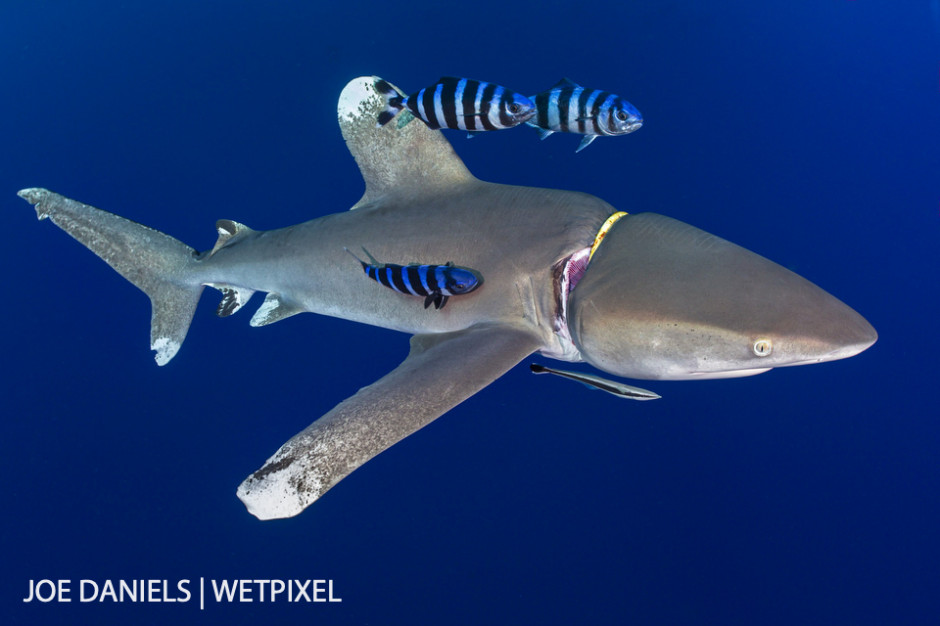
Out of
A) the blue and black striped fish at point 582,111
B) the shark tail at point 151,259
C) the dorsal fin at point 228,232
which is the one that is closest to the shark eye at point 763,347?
the blue and black striped fish at point 582,111

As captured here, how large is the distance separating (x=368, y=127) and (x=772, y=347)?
2534 mm

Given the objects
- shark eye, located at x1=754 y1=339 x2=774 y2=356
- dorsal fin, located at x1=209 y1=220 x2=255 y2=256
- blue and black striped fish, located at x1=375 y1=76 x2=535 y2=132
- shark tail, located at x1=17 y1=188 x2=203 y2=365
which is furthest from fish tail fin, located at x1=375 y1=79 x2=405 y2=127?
shark eye, located at x1=754 y1=339 x2=774 y2=356

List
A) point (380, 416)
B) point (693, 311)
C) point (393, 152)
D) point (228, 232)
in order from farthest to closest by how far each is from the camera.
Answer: point (228, 232) → point (393, 152) → point (693, 311) → point (380, 416)

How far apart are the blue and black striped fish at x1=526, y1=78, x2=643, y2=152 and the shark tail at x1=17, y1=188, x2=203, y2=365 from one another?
2.79 meters

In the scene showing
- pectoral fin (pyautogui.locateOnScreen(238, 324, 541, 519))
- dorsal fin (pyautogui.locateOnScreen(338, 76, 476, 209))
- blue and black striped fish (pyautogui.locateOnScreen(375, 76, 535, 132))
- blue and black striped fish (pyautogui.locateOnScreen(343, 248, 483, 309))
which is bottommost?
pectoral fin (pyautogui.locateOnScreen(238, 324, 541, 519))

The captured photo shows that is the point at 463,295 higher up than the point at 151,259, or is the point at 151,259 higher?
the point at 151,259

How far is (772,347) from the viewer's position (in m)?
2.14

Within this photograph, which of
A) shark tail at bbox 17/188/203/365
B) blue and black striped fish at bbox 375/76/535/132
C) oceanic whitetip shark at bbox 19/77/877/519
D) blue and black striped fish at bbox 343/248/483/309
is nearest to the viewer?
oceanic whitetip shark at bbox 19/77/877/519

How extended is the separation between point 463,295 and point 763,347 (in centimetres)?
143

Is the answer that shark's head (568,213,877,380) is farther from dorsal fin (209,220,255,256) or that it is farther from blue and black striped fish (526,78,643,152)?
dorsal fin (209,220,255,256)

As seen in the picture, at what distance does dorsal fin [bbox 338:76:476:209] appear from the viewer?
3307 mm

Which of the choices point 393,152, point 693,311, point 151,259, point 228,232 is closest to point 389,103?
point 393,152

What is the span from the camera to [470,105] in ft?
7.85

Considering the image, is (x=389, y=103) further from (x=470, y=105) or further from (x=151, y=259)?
(x=151, y=259)
